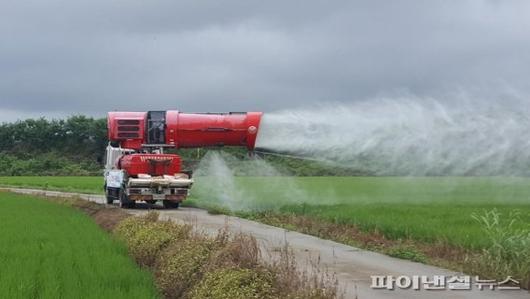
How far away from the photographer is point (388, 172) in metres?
22.4

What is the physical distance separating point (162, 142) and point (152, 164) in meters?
0.89

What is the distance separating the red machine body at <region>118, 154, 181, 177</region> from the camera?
1045 inches

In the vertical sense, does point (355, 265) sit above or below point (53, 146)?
below

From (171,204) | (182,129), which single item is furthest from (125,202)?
(182,129)

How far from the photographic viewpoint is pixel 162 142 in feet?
87.9

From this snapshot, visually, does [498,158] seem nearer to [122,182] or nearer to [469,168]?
[469,168]

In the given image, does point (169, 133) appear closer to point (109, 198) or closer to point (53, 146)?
point (109, 198)

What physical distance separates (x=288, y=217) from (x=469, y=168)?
558cm

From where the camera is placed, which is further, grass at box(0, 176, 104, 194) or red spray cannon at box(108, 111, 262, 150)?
grass at box(0, 176, 104, 194)

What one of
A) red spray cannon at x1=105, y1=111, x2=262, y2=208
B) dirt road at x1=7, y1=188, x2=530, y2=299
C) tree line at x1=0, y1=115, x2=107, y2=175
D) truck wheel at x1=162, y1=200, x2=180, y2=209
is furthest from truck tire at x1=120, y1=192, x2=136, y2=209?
tree line at x1=0, y1=115, x2=107, y2=175

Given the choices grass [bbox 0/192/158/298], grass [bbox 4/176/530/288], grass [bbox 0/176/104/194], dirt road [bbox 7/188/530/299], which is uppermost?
grass [bbox 4/176/530/288]

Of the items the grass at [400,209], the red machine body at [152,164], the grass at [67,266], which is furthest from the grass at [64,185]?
the grass at [67,266]

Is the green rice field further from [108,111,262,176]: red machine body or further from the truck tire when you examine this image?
the truck tire

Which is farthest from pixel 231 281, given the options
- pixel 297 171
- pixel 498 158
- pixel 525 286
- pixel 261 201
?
pixel 297 171
